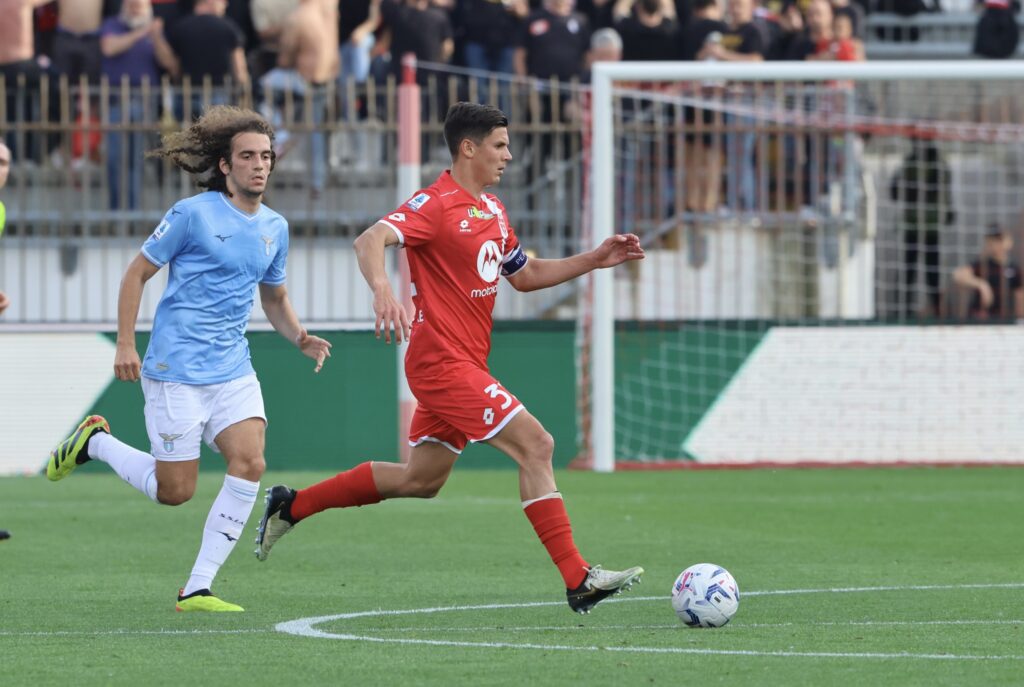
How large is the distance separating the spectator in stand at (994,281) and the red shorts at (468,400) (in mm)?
10279

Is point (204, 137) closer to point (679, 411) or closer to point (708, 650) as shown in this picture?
point (708, 650)

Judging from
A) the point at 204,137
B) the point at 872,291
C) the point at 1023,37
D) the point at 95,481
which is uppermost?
the point at 1023,37

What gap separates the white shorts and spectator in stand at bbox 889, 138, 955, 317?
419 inches

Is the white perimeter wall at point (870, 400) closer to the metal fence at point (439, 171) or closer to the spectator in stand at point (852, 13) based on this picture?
the metal fence at point (439, 171)

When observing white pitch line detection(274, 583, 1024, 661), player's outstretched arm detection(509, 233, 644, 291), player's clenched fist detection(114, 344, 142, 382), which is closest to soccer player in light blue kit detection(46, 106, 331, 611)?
player's clenched fist detection(114, 344, 142, 382)

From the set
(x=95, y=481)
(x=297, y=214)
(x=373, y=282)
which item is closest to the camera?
(x=373, y=282)

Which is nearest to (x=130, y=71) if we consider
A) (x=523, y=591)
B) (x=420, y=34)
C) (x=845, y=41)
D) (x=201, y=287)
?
(x=420, y=34)

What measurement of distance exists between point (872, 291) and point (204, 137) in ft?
Result: 34.6

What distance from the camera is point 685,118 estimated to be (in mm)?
17234

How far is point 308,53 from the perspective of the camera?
1769cm

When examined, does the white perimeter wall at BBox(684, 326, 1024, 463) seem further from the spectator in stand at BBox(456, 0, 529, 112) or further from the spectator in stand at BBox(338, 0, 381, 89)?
the spectator in stand at BBox(338, 0, 381, 89)

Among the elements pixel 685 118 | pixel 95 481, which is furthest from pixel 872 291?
pixel 95 481

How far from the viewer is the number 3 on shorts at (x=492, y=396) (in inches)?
303

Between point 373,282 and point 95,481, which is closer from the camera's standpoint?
point 373,282
